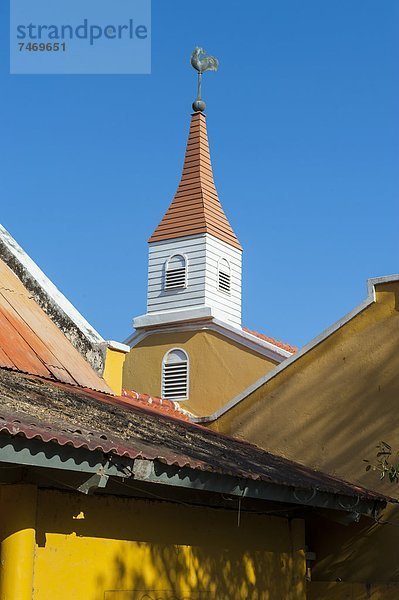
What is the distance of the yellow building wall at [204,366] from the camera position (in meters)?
21.3

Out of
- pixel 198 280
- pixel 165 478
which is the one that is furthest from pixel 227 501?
pixel 198 280

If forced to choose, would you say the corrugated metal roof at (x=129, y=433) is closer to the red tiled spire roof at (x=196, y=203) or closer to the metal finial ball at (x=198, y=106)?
the red tiled spire roof at (x=196, y=203)

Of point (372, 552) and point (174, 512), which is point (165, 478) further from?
point (372, 552)

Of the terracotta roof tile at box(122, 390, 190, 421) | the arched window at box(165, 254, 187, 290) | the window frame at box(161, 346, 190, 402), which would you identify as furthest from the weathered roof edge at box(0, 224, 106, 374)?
the arched window at box(165, 254, 187, 290)

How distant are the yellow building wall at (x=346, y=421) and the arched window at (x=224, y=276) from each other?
11.1 meters

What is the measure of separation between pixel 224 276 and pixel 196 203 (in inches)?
85.5

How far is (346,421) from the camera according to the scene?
37.3 feet

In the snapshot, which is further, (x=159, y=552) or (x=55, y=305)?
(x=55, y=305)

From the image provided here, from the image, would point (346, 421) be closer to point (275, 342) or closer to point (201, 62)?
point (275, 342)

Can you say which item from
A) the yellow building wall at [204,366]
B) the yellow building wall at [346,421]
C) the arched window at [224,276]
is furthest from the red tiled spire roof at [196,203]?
the yellow building wall at [346,421]

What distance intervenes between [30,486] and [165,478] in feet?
3.61

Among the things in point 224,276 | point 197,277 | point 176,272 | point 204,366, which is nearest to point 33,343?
point 204,366

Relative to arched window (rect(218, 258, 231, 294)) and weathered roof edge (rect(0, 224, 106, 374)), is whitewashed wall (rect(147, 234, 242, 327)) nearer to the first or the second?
arched window (rect(218, 258, 231, 294))

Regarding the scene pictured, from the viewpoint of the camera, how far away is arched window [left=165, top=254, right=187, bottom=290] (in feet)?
75.7
